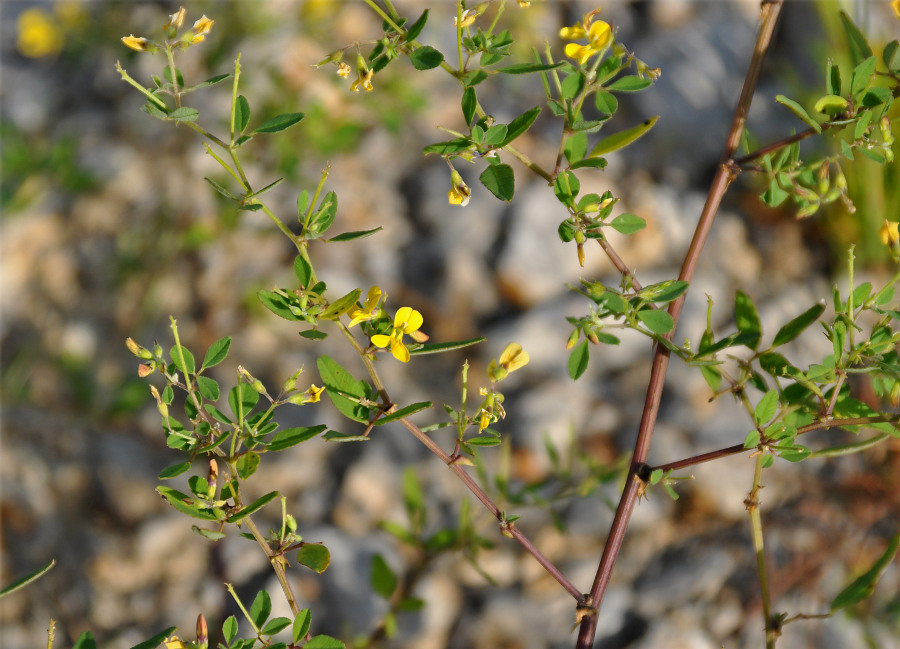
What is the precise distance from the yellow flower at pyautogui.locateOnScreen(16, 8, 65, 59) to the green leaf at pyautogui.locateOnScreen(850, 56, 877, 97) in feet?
8.64

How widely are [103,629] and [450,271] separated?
3.91 ft

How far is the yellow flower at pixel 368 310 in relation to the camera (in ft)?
2.02

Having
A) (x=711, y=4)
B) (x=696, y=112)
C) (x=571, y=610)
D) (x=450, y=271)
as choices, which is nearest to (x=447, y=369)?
(x=450, y=271)

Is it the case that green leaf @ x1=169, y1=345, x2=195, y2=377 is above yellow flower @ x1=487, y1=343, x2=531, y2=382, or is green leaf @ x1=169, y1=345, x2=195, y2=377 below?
below

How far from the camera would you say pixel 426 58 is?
626 millimetres

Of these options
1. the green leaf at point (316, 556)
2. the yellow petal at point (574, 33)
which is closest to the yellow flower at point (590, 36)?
the yellow petal at point (574, 33)

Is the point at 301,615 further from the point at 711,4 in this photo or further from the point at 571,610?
the point at 711,4

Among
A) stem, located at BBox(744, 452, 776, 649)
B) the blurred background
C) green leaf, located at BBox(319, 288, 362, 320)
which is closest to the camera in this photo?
green leaf, located at BBox(319, 288, 362, 320)

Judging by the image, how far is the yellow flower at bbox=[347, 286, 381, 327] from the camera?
62 centimetres

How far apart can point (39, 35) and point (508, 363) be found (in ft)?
8.26

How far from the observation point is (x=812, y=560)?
1.51 m

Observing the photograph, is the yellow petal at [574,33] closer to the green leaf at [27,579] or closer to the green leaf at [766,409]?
the green leaf at [766,409]

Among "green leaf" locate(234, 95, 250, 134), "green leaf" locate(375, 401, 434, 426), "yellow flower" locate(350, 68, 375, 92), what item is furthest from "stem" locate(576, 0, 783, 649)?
"green leaf" locate(234, 95, 250, 134)

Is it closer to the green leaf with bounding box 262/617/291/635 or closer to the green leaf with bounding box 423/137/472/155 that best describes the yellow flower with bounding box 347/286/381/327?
the green leaf with bounding box 423/137/472/155
